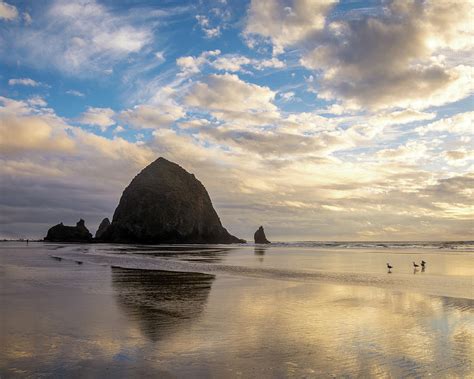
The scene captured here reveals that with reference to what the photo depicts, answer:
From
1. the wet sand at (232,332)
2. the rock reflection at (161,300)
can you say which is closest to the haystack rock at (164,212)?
the rock reflection at (161,300)

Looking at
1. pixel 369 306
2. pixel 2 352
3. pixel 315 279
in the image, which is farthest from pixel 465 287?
pixel 2 352

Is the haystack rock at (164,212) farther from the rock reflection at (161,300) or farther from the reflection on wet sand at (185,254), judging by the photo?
the rock reflection at (161,300)

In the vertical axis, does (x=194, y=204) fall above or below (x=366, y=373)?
above

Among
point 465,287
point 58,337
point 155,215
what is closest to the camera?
point 58,337

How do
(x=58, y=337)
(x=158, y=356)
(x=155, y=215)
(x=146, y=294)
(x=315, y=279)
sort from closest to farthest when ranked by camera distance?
(x=158, y=356) < (x=58, y=337) < (x=146, y=294) < (x=315, y=279) < (x=155, y=215)

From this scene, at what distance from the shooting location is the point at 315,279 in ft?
84.6

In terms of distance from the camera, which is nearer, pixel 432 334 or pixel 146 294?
pixel 432 334

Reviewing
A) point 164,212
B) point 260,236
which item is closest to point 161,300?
point 164,212

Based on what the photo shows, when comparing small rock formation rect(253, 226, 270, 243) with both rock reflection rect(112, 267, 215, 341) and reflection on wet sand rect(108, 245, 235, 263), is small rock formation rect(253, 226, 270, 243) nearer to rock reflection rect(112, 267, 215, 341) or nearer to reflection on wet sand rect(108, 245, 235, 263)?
reflection on wet sand rect(108, 245, 235, 263)

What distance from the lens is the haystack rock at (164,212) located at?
143375 millimetres

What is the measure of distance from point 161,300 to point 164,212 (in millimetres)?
132927

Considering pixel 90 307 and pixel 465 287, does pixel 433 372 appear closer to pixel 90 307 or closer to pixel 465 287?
pixel 90 307

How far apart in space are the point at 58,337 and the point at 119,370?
132 inches

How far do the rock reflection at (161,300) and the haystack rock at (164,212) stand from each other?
121m
